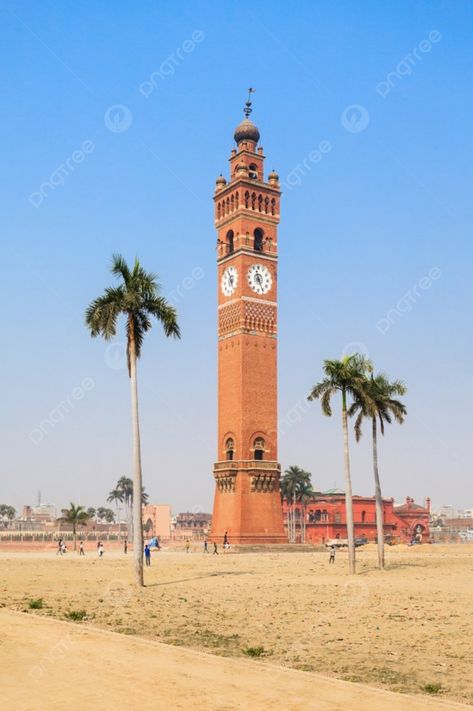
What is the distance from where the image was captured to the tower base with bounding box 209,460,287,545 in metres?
73.9

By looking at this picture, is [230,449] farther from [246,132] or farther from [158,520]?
[158,520]

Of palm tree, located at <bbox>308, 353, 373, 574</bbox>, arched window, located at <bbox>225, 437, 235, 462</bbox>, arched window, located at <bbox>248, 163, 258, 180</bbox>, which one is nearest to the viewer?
palm tree, located at <bbox>308, 353, 373, 574</bbox>

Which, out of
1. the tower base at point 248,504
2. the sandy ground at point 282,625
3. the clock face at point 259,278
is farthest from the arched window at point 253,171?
the sandy ground at point 282,625

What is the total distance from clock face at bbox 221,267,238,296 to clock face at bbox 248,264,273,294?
1.74 metres

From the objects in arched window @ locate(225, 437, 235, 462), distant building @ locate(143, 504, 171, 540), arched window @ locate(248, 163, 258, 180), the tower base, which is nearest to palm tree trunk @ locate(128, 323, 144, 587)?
the tower base

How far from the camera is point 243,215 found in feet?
270

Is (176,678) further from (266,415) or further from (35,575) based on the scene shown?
(266,415)

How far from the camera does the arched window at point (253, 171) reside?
85250 millimetres

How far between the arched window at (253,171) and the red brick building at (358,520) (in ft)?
171

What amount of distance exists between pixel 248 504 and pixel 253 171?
3744 centimetres

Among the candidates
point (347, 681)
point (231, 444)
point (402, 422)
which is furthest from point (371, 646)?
point (231, 444)

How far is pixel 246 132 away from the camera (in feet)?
283

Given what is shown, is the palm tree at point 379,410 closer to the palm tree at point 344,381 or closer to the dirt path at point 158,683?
the palm tree at point 344,381

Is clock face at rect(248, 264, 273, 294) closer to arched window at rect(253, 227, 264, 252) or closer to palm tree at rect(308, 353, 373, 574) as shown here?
arched window at rect(253, 227, 264, 252)
